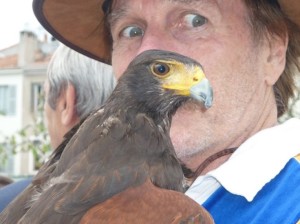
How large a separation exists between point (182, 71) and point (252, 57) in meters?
0.89

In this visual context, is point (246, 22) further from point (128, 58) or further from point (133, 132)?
point (133, 132)

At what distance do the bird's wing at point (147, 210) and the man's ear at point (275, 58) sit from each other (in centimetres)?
137

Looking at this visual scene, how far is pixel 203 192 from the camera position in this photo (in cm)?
274

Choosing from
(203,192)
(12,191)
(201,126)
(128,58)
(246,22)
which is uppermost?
(246,22)

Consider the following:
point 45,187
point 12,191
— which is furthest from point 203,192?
point 12,191

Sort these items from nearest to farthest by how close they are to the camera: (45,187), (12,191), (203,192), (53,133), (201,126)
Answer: (45,187)
(203,192)
(201,126)
(12,191)
(53,133)

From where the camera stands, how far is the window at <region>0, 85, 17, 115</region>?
36463 millimetres

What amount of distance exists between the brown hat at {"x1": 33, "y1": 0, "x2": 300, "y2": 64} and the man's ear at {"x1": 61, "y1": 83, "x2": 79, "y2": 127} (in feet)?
2.94

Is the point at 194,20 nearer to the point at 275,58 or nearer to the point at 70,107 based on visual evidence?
the point at 275,58

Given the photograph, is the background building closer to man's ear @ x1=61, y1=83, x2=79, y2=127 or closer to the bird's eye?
man's ear @ x1=61, y1=83, x2=79, y2=127

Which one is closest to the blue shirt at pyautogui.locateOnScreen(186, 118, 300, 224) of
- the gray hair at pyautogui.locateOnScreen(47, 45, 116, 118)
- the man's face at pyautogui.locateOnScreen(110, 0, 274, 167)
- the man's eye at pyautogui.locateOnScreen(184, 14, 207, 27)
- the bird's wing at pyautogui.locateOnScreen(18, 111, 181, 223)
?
the man's face at pyautogui.locateOnScreen(110, 0, 274, 167)

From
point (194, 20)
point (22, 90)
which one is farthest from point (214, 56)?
point (22, 90)

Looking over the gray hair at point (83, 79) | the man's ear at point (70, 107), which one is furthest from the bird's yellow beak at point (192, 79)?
the man's ear at point (70, 107)

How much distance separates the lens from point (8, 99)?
36.8m
